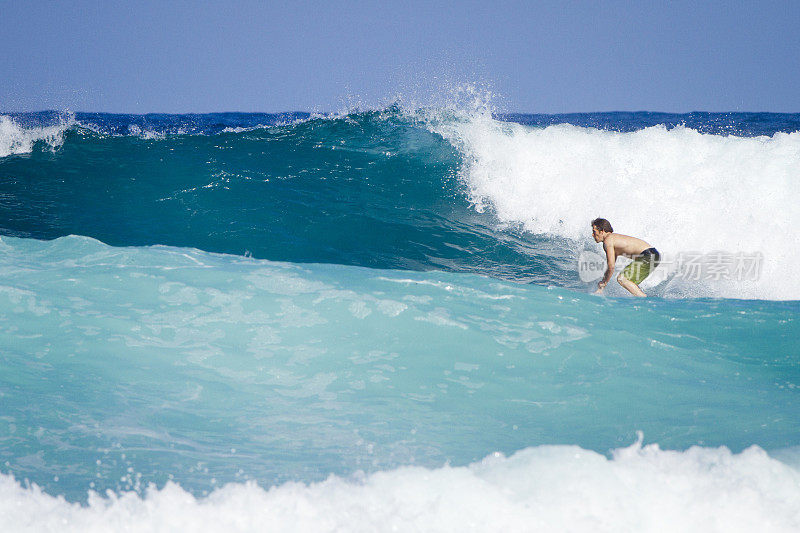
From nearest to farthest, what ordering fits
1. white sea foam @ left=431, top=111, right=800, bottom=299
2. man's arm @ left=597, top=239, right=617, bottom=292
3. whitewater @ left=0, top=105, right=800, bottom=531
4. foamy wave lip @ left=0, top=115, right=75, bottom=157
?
whitewater @ left=0, top=105, right=800, bottom=531 < man's arm @ left=597, top=239, right=617, bottom=292 < white sea foam @ left=431, top=111, right=800, bottom=299 < foamy wave lip @ left=0, top=115, right=75, bottom=157

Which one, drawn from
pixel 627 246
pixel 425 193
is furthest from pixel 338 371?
pixel 425 193

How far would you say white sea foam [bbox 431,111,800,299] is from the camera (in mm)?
8617

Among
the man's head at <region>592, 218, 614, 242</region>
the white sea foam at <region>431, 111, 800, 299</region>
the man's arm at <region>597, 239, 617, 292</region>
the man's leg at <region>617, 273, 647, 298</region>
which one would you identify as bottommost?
the man's leg at <region>617, 273, 647, 298</region>

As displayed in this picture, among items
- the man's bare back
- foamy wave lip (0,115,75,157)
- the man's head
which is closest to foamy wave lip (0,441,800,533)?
the man's head

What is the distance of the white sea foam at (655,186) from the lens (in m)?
8.62

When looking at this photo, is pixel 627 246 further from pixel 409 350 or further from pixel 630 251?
pixel 409 350

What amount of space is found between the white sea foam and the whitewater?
4cm

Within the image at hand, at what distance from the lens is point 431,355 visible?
162 inches

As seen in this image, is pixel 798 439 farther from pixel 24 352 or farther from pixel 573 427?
pixel 24 352

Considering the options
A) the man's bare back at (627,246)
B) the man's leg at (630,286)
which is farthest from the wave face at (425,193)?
the man's leg at (630,286)

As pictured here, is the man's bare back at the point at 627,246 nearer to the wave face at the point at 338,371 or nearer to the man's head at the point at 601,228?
the man's head at the point at 601,228

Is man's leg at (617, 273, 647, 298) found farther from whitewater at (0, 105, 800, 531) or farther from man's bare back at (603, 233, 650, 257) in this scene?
whitewater at (0, 105, 800, 531)

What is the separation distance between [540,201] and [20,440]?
8116 mm

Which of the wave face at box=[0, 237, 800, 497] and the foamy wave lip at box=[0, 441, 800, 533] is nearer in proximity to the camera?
the foamy wave lip at box=[0, 441, 800, 533]
